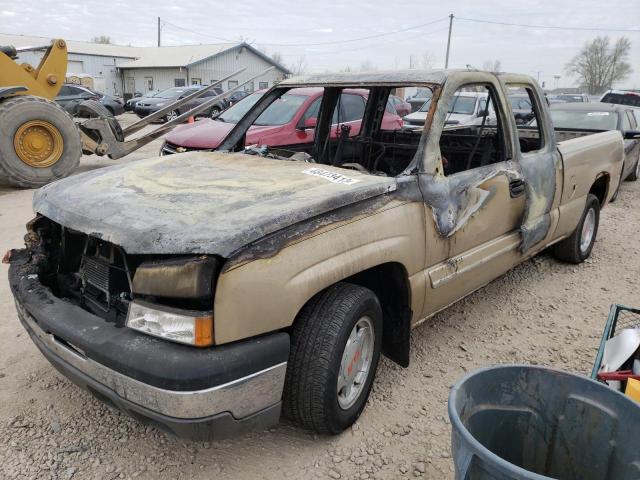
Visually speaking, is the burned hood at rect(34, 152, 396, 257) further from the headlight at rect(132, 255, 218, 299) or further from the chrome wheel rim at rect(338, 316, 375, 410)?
the chrome wheel rim at rect(338, 316, 375, 410)

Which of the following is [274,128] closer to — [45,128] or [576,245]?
[45,128]

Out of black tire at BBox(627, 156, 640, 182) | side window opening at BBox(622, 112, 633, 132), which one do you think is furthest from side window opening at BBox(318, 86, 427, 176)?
black tire at BBox(627, 156, 640, 182)

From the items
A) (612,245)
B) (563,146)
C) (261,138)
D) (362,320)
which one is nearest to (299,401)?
(362,320)

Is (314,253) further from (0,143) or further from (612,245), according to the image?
(0,143)

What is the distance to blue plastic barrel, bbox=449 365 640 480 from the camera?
174 centimetres

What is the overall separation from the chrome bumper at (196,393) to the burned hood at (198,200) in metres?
0.51

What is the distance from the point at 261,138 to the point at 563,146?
436 centimetres

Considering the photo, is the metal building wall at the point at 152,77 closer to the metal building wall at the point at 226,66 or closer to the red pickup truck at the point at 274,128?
the metal building wall at the point at 226,66

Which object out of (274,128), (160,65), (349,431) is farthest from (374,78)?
(160,65)

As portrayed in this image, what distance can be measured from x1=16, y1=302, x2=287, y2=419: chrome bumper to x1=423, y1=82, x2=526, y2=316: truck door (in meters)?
1.22

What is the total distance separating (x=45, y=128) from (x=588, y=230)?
8131 millimetres

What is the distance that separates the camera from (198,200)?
8.37 feet

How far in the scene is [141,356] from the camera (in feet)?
6.69

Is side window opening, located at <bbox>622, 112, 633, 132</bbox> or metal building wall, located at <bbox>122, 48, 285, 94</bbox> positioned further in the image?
metal building wall, located at <bbox>122, 48, 285, 94</bbox>
